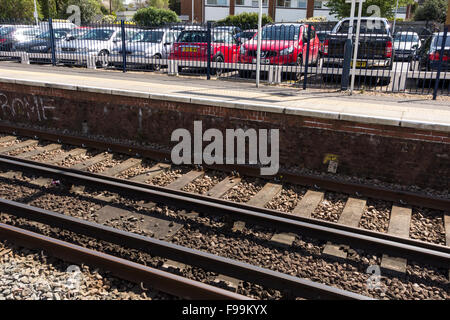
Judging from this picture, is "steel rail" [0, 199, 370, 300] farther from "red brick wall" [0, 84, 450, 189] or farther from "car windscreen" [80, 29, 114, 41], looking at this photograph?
"car windscreen" [80, 29, 114, 41]

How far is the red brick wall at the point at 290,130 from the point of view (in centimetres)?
688

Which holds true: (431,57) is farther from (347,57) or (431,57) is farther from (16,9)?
(16,9)

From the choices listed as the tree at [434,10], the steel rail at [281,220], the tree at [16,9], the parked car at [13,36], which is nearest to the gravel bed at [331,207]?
the steel rail at [281,220]

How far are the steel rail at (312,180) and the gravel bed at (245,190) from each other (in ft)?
0.66

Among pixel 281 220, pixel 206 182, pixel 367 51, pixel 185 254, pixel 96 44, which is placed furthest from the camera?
pixel 96 44

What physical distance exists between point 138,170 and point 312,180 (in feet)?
10.7

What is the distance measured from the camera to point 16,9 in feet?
138

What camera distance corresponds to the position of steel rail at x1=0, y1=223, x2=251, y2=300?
405 cm

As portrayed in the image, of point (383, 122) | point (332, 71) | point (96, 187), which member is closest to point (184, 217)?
point (96, 187)

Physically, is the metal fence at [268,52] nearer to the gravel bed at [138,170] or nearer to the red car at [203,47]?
the red car at [203,47]

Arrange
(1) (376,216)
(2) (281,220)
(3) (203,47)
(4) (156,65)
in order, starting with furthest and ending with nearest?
1. (4) (156,65)
2. (3) (203,47)
3. (1) (376,216)
4. (2) (281,220)

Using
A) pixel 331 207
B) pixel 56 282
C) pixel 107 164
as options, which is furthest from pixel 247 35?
pixel 56 282

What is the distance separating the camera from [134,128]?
30.4 ft
